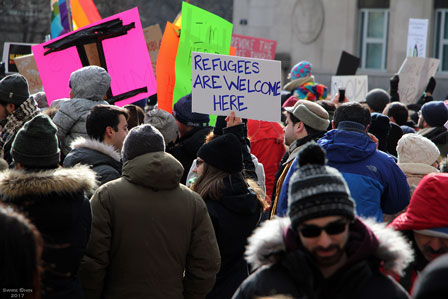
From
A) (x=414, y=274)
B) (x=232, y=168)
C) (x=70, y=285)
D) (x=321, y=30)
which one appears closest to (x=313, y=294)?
(x=414, y=274)

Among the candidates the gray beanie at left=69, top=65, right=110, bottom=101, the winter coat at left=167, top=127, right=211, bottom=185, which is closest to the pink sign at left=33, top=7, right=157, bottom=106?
the gray beanie at left=69, top=65, right=110, bottom=101

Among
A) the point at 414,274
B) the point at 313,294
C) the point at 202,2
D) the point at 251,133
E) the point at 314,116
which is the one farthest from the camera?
the point at 202,2

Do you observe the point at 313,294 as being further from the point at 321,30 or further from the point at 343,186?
the point at 321,30

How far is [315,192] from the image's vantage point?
7.71 feet

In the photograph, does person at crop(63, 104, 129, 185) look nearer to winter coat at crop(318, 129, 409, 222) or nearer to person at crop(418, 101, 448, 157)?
winter coat at crop(318, 129, 409, 222)

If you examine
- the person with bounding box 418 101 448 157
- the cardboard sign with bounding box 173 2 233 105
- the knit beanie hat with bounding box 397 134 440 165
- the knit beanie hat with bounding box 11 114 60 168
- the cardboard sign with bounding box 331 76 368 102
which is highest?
the cardboard sign with bounding box 173 2 233 105

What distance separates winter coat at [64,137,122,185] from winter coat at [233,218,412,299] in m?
1.92

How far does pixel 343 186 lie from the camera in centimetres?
239

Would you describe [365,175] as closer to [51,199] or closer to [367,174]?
[367,174]

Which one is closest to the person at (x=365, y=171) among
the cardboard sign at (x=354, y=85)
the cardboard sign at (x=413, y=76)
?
the cardboard sign at (x=354, y=85)

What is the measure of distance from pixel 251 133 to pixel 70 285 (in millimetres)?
3317

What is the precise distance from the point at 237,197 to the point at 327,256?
177cm

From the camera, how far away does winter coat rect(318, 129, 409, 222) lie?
412 centimetres

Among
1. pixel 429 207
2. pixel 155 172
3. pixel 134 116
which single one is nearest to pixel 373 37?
pixel 134 116
